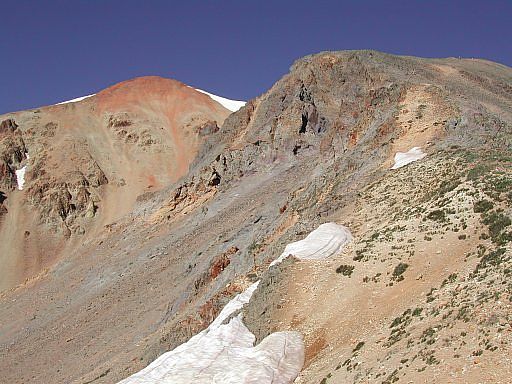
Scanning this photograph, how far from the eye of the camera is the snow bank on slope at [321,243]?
62.0ft

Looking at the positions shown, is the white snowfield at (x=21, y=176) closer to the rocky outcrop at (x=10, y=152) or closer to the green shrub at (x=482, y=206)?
the rocky outcrop at (x=10, y=152)

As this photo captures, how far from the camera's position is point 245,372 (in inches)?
567

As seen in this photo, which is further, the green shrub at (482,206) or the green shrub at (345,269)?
the green shrub at (345,269)

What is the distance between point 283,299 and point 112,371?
41.1 feet

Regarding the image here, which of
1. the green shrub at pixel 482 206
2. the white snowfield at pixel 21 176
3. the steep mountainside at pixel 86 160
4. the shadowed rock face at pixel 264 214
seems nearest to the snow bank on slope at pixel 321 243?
the shadowed rock face at pixel 264 214

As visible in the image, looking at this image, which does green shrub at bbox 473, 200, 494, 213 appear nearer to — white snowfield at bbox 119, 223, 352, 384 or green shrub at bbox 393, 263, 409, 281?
green shrub at bbox 393, 263, 409, 281

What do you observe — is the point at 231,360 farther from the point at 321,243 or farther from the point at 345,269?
the point at 321,243

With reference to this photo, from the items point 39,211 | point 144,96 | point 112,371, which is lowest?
point 112,371

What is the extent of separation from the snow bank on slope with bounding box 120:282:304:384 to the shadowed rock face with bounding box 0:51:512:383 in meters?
0.51

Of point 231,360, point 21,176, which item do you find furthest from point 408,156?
point 21,176

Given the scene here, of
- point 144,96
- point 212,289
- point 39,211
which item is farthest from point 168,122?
point 212,289

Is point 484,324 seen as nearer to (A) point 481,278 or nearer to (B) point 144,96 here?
(A) point 481,278

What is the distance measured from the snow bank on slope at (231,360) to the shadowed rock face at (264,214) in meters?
0.51

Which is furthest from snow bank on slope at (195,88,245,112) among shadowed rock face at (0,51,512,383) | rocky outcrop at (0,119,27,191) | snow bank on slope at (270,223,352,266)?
snow bank on slope at (270,223,352,266)
